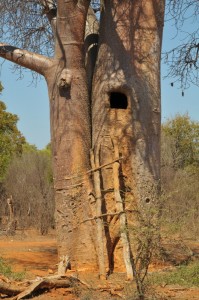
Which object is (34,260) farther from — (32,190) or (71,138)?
(32,190)

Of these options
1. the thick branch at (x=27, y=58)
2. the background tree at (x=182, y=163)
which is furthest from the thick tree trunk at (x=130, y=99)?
the background tree at (x=182, y=163)

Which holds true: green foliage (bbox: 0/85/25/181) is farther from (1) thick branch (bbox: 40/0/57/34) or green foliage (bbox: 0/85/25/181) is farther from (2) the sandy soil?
(1) thick branch (bbox: 40/0/57/34)

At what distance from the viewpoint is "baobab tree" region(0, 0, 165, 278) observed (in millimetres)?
6656

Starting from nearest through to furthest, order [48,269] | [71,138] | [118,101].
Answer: [71,138] < [48,269] < [118,101]

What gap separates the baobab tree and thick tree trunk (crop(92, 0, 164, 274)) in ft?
0.04

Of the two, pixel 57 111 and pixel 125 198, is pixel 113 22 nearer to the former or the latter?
pixel 57 111

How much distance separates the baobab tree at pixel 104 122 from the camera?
6656 millimetres

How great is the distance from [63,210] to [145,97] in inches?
70.3

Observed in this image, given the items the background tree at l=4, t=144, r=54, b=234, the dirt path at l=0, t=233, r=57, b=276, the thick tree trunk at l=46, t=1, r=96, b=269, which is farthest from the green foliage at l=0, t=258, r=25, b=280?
the background tree at l=4, t=144, r=54, b=234

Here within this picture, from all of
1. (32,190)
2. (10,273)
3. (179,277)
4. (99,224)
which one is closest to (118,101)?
(99,224)

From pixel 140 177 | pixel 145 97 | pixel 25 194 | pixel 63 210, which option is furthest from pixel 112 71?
pixel 25 194

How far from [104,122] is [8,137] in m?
13.2

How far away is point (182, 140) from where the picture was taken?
2084cm

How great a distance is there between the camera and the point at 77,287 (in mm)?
5090
